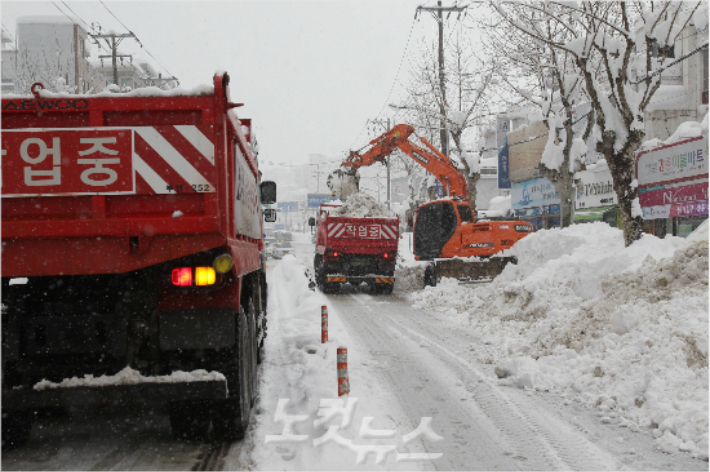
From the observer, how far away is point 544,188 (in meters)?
34.5

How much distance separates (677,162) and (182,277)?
16.4 m

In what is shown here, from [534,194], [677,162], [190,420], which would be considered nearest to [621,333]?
[190,420]

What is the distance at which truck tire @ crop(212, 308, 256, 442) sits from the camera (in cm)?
471

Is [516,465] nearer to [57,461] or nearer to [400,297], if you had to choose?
[57,461]

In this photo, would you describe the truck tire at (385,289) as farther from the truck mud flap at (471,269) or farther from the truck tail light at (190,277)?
the truck tail light at (190,277)

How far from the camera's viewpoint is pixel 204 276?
448 cm

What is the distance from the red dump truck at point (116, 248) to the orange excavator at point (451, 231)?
12.2 metres

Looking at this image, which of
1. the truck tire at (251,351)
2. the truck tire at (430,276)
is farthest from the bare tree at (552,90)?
the truck tire at (251,351)

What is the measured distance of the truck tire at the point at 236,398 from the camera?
15.5ft

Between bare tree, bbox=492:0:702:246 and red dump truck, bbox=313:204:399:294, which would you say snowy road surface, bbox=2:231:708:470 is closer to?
bare tree, bbox=492:0:702:246

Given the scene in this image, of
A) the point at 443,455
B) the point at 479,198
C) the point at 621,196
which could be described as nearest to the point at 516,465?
the point at 443,455

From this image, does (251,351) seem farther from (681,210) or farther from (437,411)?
(681,210)

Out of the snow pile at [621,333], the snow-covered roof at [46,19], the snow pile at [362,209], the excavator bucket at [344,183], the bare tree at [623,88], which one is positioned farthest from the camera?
the snow-covered roof at [46,19]

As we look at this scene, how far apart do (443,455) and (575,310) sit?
17.1 ft
